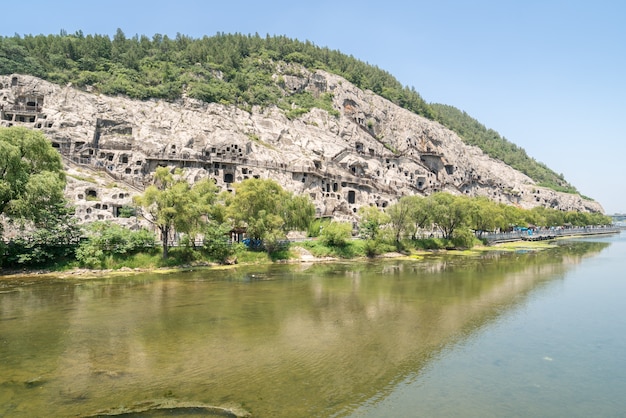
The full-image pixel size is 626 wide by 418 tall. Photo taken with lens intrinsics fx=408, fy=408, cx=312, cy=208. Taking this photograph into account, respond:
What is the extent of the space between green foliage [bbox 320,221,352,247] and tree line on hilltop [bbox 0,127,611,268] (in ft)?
0.49

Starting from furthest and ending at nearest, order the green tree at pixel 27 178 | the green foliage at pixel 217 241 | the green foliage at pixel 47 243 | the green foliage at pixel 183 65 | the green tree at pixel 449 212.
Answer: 1. the green foliage at pixel 183 65
2. the green tree at pixel 449 212
3. the green foliage at pixel 217 241
4. the green foliage at pixel 47 243
5. the green tree at pixel 27 178

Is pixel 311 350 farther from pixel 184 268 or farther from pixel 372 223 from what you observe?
pixel 372 223

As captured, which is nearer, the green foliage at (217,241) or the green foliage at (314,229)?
the green foliage at (217,241)

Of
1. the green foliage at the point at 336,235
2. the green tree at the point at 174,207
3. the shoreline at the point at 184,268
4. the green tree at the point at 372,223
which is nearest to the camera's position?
the shoreline at the point at 184,268

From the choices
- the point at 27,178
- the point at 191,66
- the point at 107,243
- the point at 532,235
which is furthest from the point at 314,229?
the point at 191,66

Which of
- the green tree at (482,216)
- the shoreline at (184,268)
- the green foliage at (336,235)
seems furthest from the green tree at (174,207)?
the green tree at (482,216)

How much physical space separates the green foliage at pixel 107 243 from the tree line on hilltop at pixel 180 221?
0.10 metres

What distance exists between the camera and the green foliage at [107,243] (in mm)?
42438

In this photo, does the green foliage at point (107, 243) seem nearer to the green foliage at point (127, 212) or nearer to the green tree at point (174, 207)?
the green tree at point (174, 207)

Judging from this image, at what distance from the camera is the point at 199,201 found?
4825cm

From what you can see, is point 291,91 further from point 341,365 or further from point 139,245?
point 341,365

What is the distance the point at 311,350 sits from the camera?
1809 centimetres

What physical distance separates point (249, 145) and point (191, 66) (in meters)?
46.0

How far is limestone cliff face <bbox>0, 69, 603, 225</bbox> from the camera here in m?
78.9
